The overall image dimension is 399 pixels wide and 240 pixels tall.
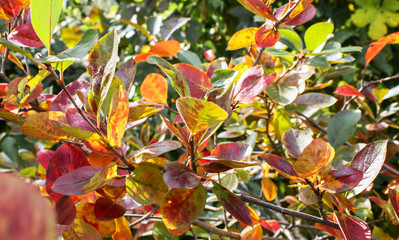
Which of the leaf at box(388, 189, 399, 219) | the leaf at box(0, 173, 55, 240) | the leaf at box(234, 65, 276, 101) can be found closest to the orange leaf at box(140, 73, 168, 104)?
the leaf at box(234, 65, 276, 101)

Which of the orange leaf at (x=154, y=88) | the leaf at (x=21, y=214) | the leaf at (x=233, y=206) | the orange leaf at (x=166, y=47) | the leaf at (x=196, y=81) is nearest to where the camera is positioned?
the leaf at (x=21, y=214)

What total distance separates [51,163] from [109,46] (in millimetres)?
201

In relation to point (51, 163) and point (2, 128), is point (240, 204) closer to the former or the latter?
point (51, 163)

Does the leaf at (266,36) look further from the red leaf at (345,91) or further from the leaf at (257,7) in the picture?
the red leaf at (345,91)

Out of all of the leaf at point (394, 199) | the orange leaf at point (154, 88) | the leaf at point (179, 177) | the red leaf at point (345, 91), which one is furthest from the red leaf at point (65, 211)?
the red leaf at point (345, 91)

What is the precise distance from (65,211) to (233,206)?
0.75ft

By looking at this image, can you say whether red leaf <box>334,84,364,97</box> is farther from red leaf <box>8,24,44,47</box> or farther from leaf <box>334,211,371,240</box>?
red leaf <box>8,24,44,47</box>

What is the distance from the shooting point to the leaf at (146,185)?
50 centimetres

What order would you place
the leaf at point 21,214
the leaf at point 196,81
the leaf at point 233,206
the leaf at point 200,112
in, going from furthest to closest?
the leaf at point 196,81 < the leaf at point 233,206 < the leaf at point 200,112 < the leaf at point 21,214

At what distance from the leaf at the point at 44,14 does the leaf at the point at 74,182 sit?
0.62 feet

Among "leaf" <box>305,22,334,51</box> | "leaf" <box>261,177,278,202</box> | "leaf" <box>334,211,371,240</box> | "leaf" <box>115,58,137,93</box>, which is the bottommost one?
"leaf" <box>261,177,278,202</box>

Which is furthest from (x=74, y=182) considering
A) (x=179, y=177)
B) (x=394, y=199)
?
(x=394, y=199)

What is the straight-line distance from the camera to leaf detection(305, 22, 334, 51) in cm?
72

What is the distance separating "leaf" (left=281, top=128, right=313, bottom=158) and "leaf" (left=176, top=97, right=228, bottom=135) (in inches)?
8.3
